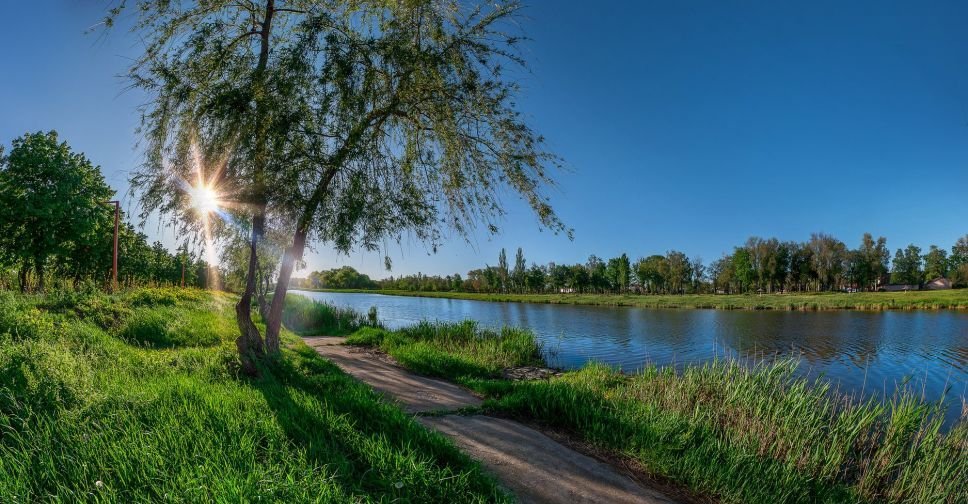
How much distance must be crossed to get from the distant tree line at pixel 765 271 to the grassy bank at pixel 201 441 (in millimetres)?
68812

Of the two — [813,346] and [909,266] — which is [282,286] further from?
[909,266]

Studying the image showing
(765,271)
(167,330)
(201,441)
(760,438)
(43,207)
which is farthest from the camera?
(765,271)

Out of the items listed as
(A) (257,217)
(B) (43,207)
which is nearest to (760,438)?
(A) (257,217)

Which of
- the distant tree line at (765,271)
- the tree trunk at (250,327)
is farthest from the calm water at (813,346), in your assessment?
the distant tree line at (765,271)

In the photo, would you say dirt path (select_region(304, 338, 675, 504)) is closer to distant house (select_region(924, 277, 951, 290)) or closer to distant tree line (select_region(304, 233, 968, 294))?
distant tree line (select_region(304, 233, 968, 294))

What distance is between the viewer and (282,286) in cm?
840

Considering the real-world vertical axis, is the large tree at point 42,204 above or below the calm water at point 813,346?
above

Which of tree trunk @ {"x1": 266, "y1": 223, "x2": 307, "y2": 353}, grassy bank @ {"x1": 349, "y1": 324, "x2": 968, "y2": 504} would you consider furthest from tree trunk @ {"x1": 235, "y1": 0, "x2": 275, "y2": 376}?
grassy bank @ {"x1": 349, "y1": 324, "x2": 968, "y2": 504}

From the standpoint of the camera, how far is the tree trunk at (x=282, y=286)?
8.08 meters

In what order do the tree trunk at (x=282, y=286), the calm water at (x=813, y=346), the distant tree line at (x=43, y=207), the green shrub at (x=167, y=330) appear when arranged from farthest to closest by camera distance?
the distant tree line at (x=43, y=207) < the calm water at (x=813, y=346) < the green shrub at (x=167, y=330) < the tree trunk at (x=282, y=286)

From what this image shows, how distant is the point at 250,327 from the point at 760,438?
7.96 m

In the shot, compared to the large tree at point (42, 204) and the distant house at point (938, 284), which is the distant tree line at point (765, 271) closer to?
the distant house at point (938, 284)

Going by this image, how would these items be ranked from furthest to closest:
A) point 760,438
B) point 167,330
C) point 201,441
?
1. point 167,330
2. point 760,438
3. point 201,441

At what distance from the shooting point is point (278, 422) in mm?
3980
